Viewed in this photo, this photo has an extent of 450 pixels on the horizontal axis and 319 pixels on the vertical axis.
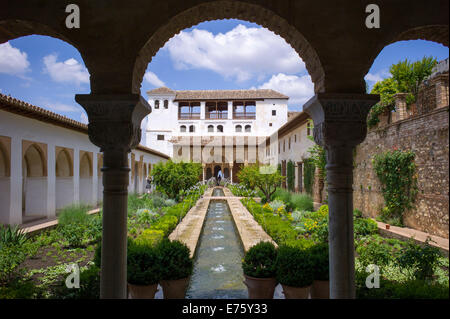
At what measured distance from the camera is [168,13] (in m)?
3.13

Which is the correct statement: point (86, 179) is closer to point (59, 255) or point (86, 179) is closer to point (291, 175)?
point (59, 255)

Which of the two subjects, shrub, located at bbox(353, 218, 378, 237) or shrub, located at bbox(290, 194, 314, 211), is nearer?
shrub, located at bbox(353, 218, 378, 237)

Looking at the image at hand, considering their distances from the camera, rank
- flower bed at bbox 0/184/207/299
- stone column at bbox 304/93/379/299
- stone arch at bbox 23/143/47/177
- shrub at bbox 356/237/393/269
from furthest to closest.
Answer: stone arch at bbox 23/143/47/177 < shrub at bbox 356/237/393/269 < flower bed at bbox 0/184/207/299 < stone column at bbox 304/93/379/299

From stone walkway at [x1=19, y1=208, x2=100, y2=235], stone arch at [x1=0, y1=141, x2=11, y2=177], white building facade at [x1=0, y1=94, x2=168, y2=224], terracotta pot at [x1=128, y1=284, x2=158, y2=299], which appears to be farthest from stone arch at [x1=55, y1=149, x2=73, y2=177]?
terracotta pot at [x1=128, y1=284, x2=158, y2=299]

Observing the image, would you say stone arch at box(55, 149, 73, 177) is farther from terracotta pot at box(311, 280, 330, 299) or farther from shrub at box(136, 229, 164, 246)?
terracotta pot at box(311, 280, 330, 299)

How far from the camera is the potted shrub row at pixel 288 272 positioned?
3.86 metres

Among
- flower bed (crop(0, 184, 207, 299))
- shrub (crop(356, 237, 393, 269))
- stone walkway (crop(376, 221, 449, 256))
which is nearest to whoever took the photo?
flower bed (crop(0, 184, 207, 299))

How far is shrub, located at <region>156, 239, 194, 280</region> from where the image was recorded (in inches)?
159

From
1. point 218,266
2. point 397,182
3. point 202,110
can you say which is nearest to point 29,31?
point 218,266

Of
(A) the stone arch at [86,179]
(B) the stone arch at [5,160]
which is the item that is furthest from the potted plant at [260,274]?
(A) the stone arch at [86,179]

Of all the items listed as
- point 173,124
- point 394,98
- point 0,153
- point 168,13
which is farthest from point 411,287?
point 173,124

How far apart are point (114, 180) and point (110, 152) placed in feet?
1.01

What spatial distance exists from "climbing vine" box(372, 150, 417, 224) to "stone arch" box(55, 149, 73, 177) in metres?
12.2
